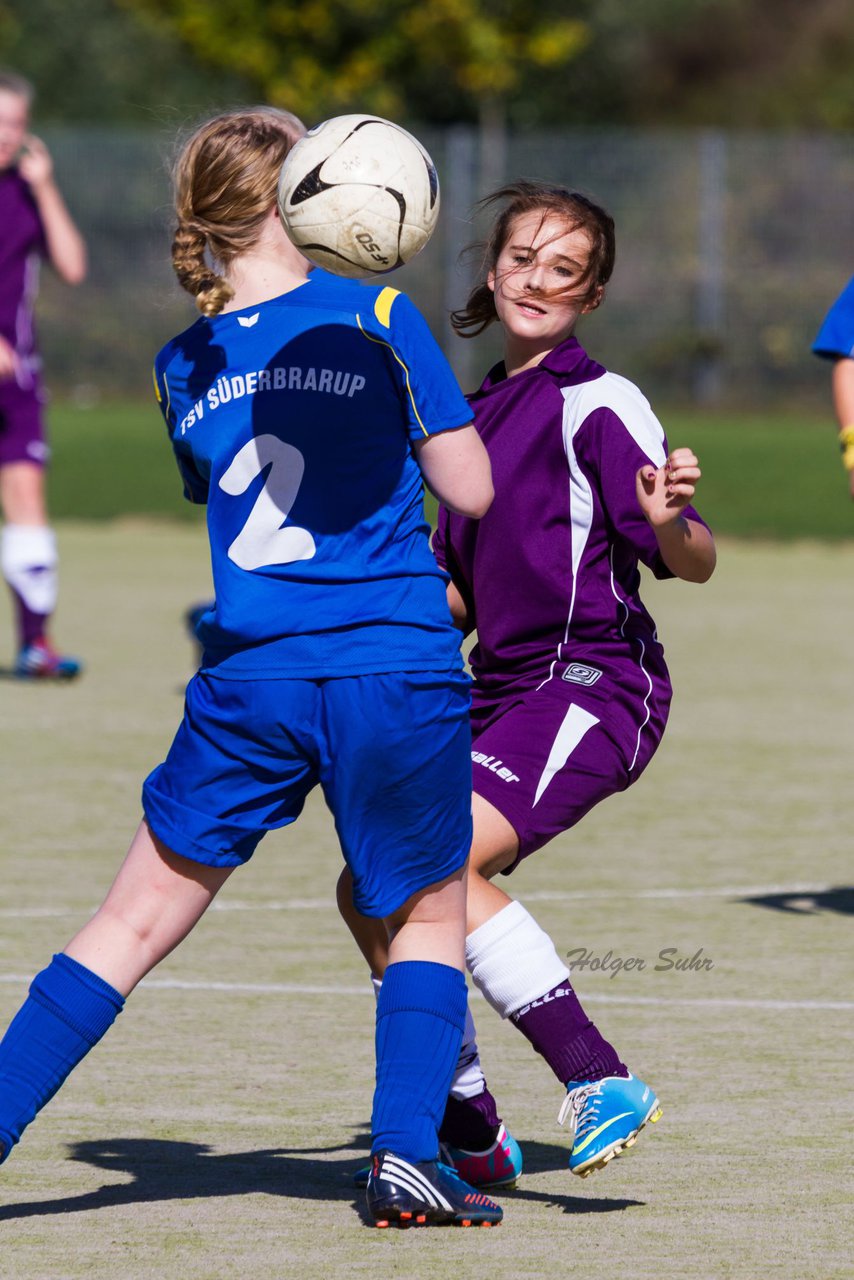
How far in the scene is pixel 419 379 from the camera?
12.2 feet

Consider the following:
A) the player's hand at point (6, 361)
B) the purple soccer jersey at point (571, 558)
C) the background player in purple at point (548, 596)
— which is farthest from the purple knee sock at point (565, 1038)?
the player's hand at point (6, 361)

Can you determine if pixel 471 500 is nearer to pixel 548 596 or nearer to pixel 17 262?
pixel 548 596

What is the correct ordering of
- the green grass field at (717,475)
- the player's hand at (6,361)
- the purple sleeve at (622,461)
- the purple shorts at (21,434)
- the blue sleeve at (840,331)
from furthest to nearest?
the green grass field at (717,475) < the purple shorts at (21,434) < the player's hand at (6,361) < the blue sleeve at (840,331) < the purple sleeve at (622,461)

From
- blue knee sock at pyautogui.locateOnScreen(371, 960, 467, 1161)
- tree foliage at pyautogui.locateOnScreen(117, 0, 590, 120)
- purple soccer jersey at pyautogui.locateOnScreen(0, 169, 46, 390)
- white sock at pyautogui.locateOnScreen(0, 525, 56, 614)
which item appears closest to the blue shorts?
blue knee sock at pyautogui.locateOnScreen(371, 960, 467, 1161)

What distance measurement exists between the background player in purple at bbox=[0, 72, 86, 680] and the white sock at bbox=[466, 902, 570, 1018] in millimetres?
6913

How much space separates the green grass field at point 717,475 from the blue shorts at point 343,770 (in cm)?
1459

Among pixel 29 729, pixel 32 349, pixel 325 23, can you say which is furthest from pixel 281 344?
pixel 325 23

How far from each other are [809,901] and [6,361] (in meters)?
5.17

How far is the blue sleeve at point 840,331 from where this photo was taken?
256 inches

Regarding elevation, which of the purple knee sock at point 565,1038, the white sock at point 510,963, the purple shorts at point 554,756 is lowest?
the purple knee sock at point 565,1038

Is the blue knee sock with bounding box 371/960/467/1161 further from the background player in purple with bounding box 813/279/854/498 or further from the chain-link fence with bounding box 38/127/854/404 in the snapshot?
the chain-link fence with bounding box 38/127/854/404

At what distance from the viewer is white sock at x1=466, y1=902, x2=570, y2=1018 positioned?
4070 millimetres

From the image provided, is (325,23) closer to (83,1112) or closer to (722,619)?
(722,619)

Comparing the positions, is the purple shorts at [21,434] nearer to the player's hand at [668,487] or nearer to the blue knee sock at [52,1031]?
the player's hand at [668,487]
